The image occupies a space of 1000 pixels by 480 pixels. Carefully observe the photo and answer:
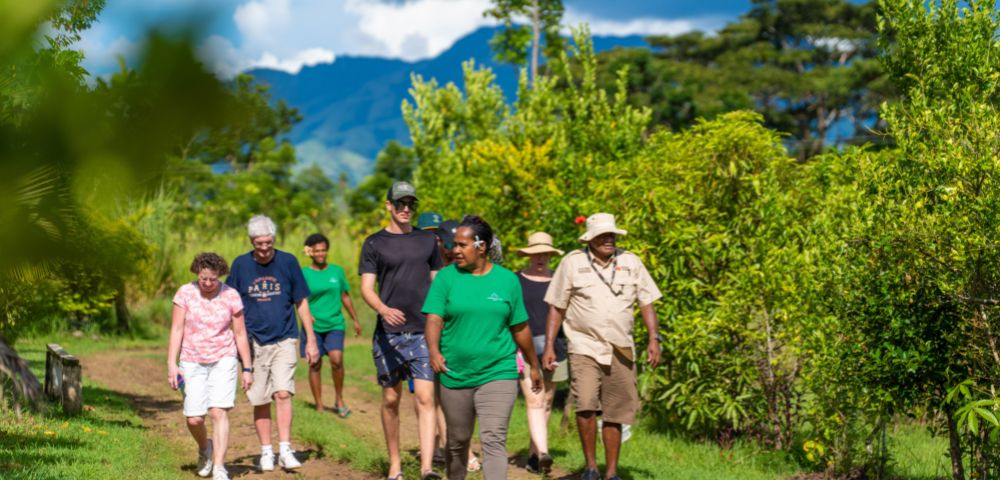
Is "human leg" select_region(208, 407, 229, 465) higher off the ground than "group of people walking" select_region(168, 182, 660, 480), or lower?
lower

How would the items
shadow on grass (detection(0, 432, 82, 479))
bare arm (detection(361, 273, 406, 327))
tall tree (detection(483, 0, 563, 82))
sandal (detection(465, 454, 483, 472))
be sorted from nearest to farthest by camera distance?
shadow on grass (detection(0, 432, 82, 479)), bare arm (detection(361, 273, 406, 327)), sandal (detection(465, 454, 483, 472)), tall tree (detection(483, 0, 563, 82))

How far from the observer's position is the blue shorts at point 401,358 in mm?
7285

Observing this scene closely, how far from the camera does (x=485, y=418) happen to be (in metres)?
6.16

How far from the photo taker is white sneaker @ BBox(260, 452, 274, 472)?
7.80 metres

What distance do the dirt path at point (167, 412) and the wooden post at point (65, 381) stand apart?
2.45 ft

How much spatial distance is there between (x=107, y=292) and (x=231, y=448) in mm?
7454

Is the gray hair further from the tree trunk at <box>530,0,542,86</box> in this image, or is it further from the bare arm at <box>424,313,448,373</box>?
the tree trunk at <box>530,0,542,86</box>

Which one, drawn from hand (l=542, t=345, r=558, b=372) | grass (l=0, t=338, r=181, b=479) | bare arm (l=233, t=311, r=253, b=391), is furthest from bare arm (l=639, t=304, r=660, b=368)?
grass (l=0, t=338, r=181, b=479)

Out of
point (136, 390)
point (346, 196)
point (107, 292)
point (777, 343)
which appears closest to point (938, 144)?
point (777, 343)

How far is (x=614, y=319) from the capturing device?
7438 millimetres

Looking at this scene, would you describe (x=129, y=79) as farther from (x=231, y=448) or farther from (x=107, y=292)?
(x=231, y=448)

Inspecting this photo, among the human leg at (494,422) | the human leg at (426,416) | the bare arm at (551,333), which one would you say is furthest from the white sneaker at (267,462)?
the human leg at (494,422)

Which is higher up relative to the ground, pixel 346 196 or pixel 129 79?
pixel 346 196

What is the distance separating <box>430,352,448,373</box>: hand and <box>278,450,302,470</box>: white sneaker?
2157 millimetres
